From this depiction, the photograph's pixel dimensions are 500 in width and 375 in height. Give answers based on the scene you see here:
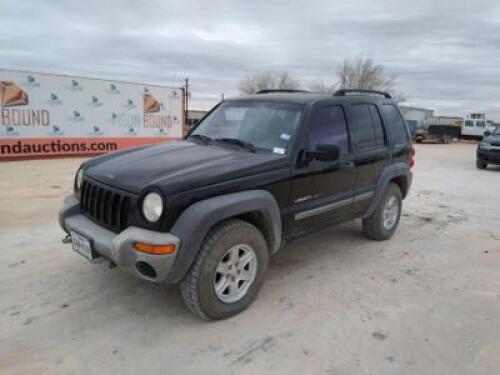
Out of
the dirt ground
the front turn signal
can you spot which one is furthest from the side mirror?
the front turn signal

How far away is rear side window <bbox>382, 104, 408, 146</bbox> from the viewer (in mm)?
5172

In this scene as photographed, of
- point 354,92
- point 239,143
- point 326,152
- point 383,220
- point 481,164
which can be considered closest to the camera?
point 326,152

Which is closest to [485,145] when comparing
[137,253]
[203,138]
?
[203,138]

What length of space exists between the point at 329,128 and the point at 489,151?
39.1 feet

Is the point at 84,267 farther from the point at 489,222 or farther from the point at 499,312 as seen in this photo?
the point at 489,222

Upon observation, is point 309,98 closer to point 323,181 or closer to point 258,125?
point 258,125

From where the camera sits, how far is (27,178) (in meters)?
9.25

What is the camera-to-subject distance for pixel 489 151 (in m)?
13.6

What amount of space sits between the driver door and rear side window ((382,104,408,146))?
1.07 meters

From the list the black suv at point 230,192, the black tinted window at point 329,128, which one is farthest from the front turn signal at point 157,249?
the black tinted window at point 329,128

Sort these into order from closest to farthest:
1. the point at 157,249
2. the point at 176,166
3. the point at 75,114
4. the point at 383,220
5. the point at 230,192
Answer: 1. the point at 157,249
2. the point at 230,192
3. the point at 176,166
4. the point at 383,220
5. the point at 75,114

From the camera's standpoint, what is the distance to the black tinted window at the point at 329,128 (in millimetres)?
3953

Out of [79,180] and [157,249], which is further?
[79,180]

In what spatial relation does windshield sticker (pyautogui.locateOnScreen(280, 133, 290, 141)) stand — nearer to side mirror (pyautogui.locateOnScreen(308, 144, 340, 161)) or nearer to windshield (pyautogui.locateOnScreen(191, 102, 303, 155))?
windshield (pyautogui.locateOnScreen(191, 102, 303, 155))
